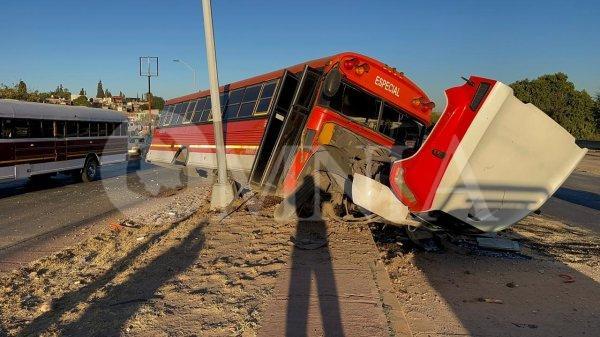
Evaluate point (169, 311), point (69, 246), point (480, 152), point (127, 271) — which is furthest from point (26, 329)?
point (480, 152)

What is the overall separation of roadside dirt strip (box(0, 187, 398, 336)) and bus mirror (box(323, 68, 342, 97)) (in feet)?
7.42

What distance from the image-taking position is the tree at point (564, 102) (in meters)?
43.5

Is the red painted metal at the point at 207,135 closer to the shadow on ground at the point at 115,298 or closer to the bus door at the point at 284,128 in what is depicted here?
the bus door at the point at 284,128

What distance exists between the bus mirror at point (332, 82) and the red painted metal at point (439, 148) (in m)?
1.91

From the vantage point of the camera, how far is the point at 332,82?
24.4ft

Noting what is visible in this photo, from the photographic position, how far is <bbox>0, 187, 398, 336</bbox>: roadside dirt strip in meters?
4.24

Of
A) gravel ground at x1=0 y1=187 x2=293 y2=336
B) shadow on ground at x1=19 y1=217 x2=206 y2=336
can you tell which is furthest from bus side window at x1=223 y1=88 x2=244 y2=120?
shadow on ground at x1=19 y1=217 x2=206 y2=336

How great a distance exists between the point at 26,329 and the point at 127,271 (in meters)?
1.65

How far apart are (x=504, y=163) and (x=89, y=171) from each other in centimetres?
1518

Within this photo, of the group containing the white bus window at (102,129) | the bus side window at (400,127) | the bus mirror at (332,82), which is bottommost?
the white bus window at (102,129)

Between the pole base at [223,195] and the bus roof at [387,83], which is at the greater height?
the bus roof at [387,83]

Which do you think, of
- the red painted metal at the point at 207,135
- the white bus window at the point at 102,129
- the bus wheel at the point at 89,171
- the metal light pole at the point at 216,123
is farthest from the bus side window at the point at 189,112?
the white bus window at the point at 102,129

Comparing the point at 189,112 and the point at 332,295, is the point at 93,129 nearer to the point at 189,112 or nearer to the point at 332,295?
the point at 189,112

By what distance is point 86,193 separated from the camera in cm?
1426
